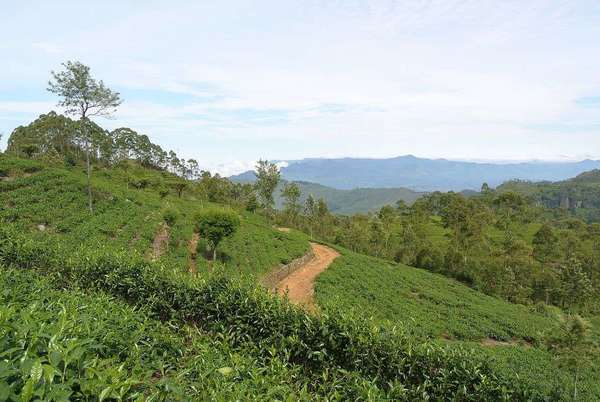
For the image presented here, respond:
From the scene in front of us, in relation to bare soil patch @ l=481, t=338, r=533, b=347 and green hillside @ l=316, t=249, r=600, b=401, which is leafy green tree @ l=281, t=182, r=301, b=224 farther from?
bare soil patch @ l=481, t=338, r=533, b=347

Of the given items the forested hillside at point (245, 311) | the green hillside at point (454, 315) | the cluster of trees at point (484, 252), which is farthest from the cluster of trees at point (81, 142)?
the green hillside at point (454, 315)

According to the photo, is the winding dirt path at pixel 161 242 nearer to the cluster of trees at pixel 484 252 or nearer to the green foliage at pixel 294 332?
the green foliage at pixel 294 332

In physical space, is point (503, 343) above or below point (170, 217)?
below

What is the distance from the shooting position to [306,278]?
70.8ft

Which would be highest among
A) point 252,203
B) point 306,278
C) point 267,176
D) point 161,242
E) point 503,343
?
point 267,176

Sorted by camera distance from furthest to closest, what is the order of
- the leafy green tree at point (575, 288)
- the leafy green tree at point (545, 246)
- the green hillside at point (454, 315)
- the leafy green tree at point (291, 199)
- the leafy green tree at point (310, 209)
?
the leafy green tree at point (310, 209) → the leafy green tree at point (545, 246) → the leafy green tree at point (291, 199) → the leafy green tree at point (575, 288) → the green hillside at point (454, 315)

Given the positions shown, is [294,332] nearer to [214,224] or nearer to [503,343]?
[214,224]

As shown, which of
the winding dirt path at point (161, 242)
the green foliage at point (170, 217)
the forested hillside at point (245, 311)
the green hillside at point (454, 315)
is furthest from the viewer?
the green foliage at point (170, 217)

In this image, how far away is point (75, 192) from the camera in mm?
22078

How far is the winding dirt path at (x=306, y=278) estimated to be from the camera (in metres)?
18.5

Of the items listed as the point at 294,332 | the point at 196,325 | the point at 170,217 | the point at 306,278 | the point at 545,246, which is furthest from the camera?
the point at 545,246

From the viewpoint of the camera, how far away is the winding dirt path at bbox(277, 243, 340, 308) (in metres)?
18.5

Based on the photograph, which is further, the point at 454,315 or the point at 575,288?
the point at 575,288

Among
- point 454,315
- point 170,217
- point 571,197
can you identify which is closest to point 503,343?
point 454,315
